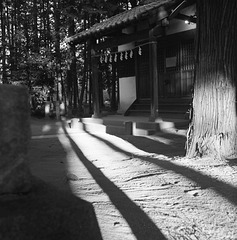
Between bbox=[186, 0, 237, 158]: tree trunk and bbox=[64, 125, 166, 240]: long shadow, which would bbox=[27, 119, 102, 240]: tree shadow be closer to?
bbox=[64, 125, 166, 240]: long shadow

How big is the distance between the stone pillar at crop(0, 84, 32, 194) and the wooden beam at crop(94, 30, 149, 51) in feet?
29.0

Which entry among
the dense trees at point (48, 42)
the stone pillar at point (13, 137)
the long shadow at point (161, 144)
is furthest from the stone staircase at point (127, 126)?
the stone pillar at point (13, 137)

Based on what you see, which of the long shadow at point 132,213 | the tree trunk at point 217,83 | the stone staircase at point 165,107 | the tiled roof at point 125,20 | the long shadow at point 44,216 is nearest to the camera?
the long shadow at point 44,216

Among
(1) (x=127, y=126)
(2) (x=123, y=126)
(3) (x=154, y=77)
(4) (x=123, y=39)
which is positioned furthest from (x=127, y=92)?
(1) (x=127, y=126)

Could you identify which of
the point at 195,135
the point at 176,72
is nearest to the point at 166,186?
the point at 195,135

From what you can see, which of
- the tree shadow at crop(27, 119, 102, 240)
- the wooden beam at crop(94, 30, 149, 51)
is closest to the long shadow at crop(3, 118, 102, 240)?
the tree shadow at crop(27, 119, 102, 240)

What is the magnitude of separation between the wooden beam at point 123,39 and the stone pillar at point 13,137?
8.83m

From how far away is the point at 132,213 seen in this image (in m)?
2.95

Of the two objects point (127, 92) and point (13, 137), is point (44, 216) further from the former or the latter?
point (127, 92)

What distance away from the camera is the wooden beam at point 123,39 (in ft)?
33.5

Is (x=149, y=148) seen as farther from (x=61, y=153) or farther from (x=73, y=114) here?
(x=73, y=114)

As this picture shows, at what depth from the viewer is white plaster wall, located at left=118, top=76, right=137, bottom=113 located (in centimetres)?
1363

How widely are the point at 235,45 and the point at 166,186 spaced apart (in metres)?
2.42

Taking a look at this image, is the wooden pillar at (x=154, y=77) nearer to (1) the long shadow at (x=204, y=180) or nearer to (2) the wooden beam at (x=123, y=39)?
(2) the wooden beam at (x=123, y=39)
